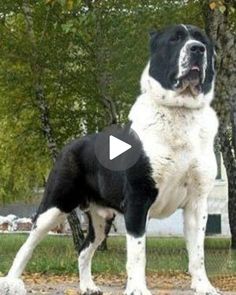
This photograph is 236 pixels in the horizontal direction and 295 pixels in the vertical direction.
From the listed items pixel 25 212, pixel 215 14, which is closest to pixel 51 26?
pixel 215 14

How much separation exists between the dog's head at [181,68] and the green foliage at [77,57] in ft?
34.4

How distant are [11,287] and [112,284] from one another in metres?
3.06

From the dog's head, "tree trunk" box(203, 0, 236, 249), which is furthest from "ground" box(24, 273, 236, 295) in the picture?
"tree trunk" box(203, 0, 236, 249)

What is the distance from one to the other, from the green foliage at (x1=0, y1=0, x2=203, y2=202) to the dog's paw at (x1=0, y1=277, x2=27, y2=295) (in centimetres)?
999

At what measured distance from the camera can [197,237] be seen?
22.4 feet

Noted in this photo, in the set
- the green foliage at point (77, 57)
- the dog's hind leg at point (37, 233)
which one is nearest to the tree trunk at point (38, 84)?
the green foliage at point (77, 57)

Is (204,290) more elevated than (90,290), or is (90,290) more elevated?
(204,290)

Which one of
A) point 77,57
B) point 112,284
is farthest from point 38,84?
point 112,284

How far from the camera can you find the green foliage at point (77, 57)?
62.0 feet

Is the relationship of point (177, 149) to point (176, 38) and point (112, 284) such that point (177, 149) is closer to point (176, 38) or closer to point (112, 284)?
point (176, 38)

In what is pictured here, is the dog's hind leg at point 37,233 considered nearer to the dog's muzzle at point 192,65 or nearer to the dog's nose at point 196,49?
the dog's muzzle at point 192,65

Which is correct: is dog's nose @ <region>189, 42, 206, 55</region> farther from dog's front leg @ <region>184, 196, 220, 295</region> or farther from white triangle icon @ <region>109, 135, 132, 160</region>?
dog's front leg @ <region>184, 196, 220, 295</region>

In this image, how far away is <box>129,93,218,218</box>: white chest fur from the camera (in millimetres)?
6484

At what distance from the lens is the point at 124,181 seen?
22.0 feet
